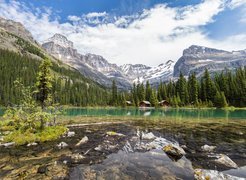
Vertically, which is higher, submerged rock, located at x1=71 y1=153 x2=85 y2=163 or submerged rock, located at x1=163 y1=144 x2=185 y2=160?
submerged rock, located at x1=163 y1=144 x2=185 y2=160

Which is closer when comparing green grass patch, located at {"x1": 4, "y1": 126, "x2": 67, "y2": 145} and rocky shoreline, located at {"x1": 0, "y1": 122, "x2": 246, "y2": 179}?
rocky shoreline, located at {"x1": 0, "y1": 122, "x2": 246, "y2": 179}

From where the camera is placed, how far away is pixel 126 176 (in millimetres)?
13500

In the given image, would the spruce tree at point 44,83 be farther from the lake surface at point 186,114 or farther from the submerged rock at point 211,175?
the submerged rock at point 211,175

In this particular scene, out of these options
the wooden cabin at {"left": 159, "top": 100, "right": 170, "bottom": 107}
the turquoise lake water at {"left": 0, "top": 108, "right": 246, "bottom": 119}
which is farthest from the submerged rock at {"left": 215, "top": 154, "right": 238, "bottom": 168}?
the wooden cabin at {"left": 159, "top": 100, "right": 170, "bottom": 107}

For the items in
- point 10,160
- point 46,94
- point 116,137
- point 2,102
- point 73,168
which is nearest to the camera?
point 73,168

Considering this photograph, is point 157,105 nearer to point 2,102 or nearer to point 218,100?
point 218,100

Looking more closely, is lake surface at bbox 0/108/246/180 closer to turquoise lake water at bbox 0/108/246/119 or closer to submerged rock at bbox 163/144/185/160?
submerged rock at bbox 163/144/185/160

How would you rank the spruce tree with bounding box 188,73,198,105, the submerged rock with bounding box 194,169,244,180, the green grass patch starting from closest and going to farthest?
1. the submerged rock with bounding box 194,169,244,180
2. the green grass patch
3. the spruce tree with bounding box 188,73,198,105

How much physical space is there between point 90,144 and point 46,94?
12905 mm

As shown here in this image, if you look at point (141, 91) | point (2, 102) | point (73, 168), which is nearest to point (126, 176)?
point (73, 168)

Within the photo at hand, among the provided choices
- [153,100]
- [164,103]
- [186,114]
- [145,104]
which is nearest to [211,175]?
[186,114]

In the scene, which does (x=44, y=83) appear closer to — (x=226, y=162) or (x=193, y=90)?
(x=226, y=162)

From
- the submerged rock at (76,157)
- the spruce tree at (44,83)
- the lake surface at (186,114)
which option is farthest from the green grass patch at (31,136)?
the lake surface at (186,114)

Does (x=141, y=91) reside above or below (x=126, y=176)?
above
